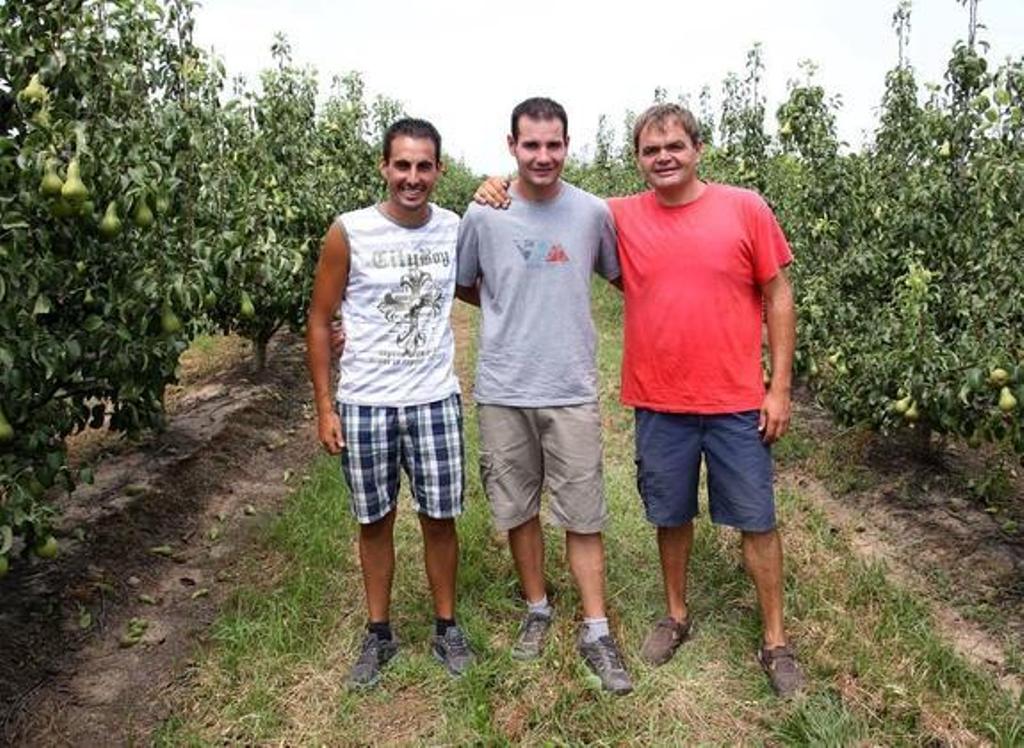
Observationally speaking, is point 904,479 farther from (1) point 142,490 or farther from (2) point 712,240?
(1) point 142,490

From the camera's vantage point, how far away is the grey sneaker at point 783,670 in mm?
2729

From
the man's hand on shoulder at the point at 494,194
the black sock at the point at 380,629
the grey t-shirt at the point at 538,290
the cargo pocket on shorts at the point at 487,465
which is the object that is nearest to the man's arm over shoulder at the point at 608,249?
the grey t-shirt at the point at 538,290

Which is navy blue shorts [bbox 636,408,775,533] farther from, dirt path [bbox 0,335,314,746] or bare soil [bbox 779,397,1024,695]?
dirt path [bbox 0,335,314,746]

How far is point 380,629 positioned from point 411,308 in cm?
109

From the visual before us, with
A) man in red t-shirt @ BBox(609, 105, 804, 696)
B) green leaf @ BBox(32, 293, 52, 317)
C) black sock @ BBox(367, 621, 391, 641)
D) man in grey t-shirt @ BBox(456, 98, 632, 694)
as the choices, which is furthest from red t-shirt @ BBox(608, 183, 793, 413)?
green leaf @ BBox(32, 293, 52, 317)

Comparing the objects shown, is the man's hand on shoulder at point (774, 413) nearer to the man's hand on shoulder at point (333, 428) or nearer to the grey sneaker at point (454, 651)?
the grey sneaker at point (454, 651)

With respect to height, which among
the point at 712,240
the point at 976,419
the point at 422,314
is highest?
the point at 712,240

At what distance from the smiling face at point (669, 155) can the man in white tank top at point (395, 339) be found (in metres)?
0.63

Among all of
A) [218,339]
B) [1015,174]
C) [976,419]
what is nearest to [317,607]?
A: [976,419]

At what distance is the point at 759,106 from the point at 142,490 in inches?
201

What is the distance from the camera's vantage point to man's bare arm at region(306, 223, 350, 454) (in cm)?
268

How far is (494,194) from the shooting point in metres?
2.76

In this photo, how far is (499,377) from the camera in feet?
9.25

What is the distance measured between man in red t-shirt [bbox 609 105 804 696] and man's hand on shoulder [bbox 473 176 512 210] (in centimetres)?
35
